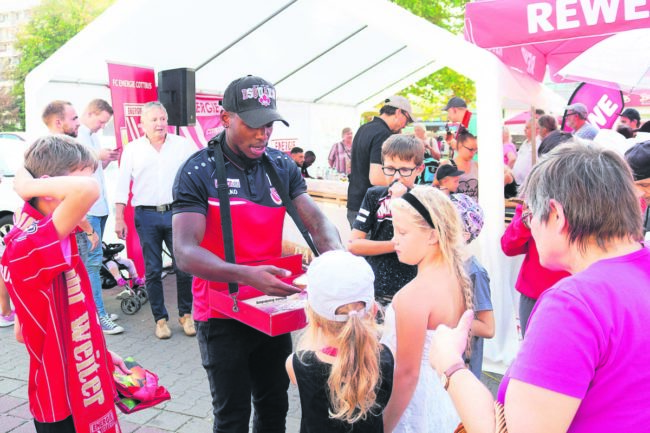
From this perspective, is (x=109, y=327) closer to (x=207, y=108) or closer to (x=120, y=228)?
(x=120, y=228)

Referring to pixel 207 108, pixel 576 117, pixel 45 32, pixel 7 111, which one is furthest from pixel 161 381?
pixel 45 32

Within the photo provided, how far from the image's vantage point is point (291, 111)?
9.80 meters

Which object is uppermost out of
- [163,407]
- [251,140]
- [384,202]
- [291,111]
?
[291,111]

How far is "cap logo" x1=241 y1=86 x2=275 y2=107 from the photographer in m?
2.33

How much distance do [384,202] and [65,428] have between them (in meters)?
1.99

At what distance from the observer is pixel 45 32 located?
41406mm

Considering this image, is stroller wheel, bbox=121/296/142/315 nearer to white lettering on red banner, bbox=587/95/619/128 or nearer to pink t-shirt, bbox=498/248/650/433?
pink t-shirt, bbox=498/248/650/433

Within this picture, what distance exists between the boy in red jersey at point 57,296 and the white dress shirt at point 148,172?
9.07 ft

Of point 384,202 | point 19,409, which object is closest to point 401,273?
point 384,202

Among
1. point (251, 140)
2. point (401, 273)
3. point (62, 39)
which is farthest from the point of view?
point (62, 39)

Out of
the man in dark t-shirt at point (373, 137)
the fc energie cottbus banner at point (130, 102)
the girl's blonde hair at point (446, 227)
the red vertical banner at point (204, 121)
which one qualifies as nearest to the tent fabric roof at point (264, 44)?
the fc energie cottbus banner at point (130, 102)

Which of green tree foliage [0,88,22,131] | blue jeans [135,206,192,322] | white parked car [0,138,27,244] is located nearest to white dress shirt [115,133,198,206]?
blue jeans [135,206,192,322]

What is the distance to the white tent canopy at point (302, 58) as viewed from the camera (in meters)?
4.37

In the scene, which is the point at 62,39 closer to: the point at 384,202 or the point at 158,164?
the point at 158,164
